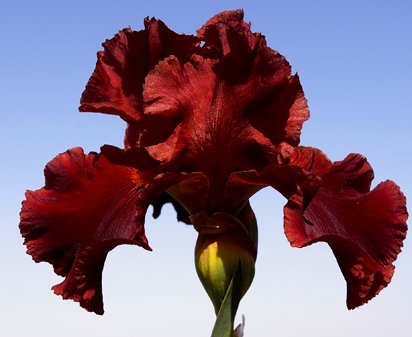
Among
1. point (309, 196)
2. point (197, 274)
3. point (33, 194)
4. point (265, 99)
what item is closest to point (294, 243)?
point (309, 196)

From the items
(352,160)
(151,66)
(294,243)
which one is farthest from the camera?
(352,160)

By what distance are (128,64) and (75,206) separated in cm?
46

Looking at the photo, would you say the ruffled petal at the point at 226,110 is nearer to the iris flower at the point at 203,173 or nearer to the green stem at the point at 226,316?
the iris flower at the point at 203,173

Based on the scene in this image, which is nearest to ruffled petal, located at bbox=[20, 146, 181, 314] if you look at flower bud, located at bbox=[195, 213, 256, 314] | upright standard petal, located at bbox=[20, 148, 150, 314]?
upright standard petal, located at bbox=[20, 148, 150, 314]

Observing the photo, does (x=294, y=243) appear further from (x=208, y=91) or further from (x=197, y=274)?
(x=208, y=91)

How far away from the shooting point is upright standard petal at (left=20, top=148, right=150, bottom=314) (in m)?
2.14

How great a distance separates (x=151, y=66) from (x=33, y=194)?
21.3 inches

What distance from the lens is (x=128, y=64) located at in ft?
6.99

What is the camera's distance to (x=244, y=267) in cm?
199

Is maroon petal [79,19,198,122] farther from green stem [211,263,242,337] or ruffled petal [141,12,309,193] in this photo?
green stem [211,263,242,337]

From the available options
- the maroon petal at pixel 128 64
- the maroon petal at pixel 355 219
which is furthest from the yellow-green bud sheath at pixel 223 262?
the maroon petal at pixel 128 64

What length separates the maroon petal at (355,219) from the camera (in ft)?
6.86

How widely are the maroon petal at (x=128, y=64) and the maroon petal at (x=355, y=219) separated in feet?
1.73

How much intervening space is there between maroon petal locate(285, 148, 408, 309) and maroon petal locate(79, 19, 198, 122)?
0.53 meters
